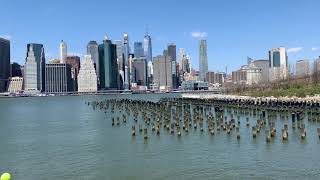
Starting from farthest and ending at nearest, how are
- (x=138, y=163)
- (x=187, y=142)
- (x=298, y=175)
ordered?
(x=187, y=142) → (x=138, y=163) → (x=298, y=175)

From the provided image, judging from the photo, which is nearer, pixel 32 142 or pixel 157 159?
pixel 157 159

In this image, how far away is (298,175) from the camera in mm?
35500

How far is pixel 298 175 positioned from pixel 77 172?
60.8 feet

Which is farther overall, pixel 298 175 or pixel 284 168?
pixel 284 168

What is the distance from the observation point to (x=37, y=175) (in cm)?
3816

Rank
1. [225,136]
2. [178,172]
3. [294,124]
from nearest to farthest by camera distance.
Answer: [178,172] < [225,136] < [294,124]

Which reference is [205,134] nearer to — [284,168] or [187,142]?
[187,142]

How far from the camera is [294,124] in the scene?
6681 cm

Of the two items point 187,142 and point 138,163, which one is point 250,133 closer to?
point 187,142

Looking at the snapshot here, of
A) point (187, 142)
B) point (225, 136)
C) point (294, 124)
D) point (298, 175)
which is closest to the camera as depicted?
point (298, 175)

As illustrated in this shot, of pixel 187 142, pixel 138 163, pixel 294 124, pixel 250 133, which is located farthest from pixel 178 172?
pixel 294 124

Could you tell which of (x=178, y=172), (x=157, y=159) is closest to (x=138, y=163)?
(x=157, y=159)

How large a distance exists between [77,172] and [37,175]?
3375mm

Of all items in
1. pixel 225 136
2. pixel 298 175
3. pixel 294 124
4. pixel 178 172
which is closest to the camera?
pixel 298 175
